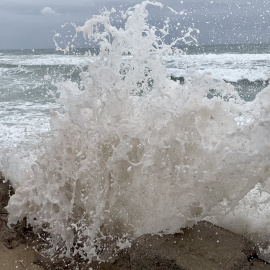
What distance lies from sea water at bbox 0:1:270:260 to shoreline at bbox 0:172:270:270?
95mm

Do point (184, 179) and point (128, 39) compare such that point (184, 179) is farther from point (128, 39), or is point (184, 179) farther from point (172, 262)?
point (128, 39)

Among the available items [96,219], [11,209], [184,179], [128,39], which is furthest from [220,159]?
[11,209]

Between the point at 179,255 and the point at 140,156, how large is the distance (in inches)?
32.0

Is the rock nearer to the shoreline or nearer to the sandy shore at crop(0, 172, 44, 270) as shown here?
the shoreline

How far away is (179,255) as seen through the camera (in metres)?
2.57

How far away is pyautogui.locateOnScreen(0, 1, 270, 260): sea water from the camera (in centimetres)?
281

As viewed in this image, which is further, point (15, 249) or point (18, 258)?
point (15, 249)

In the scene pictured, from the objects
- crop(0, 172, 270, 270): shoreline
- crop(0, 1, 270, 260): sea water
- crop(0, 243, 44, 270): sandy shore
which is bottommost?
crop(0, 243, 44, 270): sandy shore

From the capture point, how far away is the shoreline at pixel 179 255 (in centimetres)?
250

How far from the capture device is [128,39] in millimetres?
3279

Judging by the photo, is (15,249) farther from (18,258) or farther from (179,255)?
(179,255)

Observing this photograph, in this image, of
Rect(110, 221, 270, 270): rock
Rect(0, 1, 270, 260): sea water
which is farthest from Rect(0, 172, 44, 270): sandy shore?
Rect(110, 221, 270, 270): rock

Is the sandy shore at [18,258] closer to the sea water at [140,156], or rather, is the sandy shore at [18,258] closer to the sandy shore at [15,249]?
the sandy shore at [15,249]

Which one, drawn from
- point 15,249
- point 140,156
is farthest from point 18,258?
point 140,156
